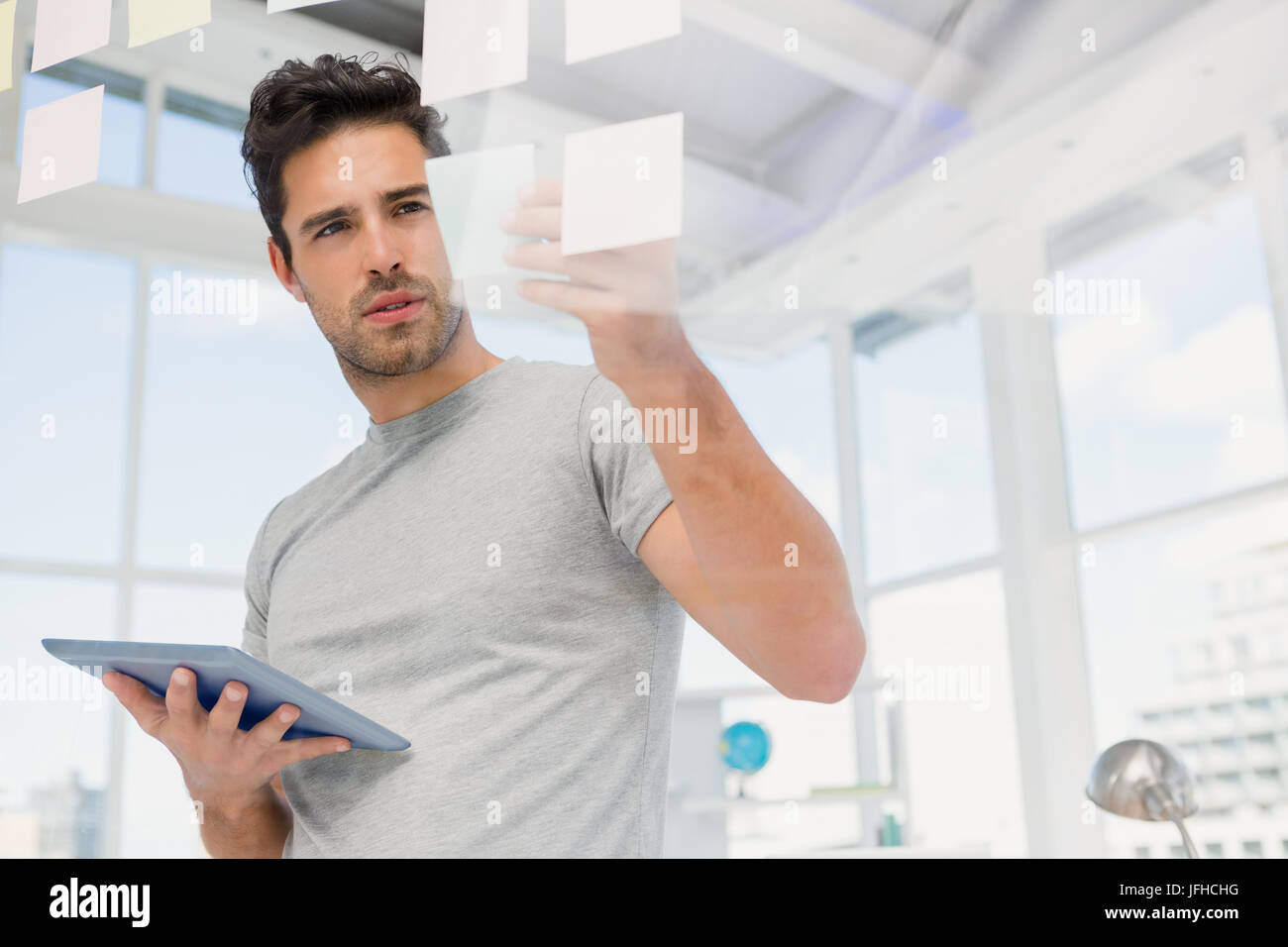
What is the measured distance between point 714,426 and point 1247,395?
0.37 metres

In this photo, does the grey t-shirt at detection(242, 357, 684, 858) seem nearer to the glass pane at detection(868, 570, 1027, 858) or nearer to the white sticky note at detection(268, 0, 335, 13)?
the glass pane at detection(868, 570, 1027, 858)

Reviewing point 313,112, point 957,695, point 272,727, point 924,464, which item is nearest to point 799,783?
point 957,695

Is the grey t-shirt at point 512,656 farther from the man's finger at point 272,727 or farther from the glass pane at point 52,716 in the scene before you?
the glass pane at point 52,716

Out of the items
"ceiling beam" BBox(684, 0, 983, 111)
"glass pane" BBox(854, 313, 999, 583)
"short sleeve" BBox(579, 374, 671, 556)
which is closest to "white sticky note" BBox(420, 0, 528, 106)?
"ceiling beam" BBox(684, 0, 983, 111)

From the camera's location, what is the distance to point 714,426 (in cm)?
52

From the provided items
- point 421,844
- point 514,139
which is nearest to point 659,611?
point 421,844

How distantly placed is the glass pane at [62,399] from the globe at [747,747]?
31.3 inches

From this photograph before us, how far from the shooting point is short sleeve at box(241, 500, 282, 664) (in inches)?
33.0

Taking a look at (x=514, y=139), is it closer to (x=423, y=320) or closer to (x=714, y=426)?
(x=423, y=320)

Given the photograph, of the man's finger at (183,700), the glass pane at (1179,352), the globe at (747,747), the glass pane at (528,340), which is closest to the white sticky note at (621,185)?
the glass pane at (528,340)

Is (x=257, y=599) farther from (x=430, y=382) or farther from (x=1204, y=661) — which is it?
(x=1204, y=661)

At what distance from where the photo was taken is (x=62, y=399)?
826mm

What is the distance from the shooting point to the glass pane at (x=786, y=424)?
64cm

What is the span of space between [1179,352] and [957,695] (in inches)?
11.4
